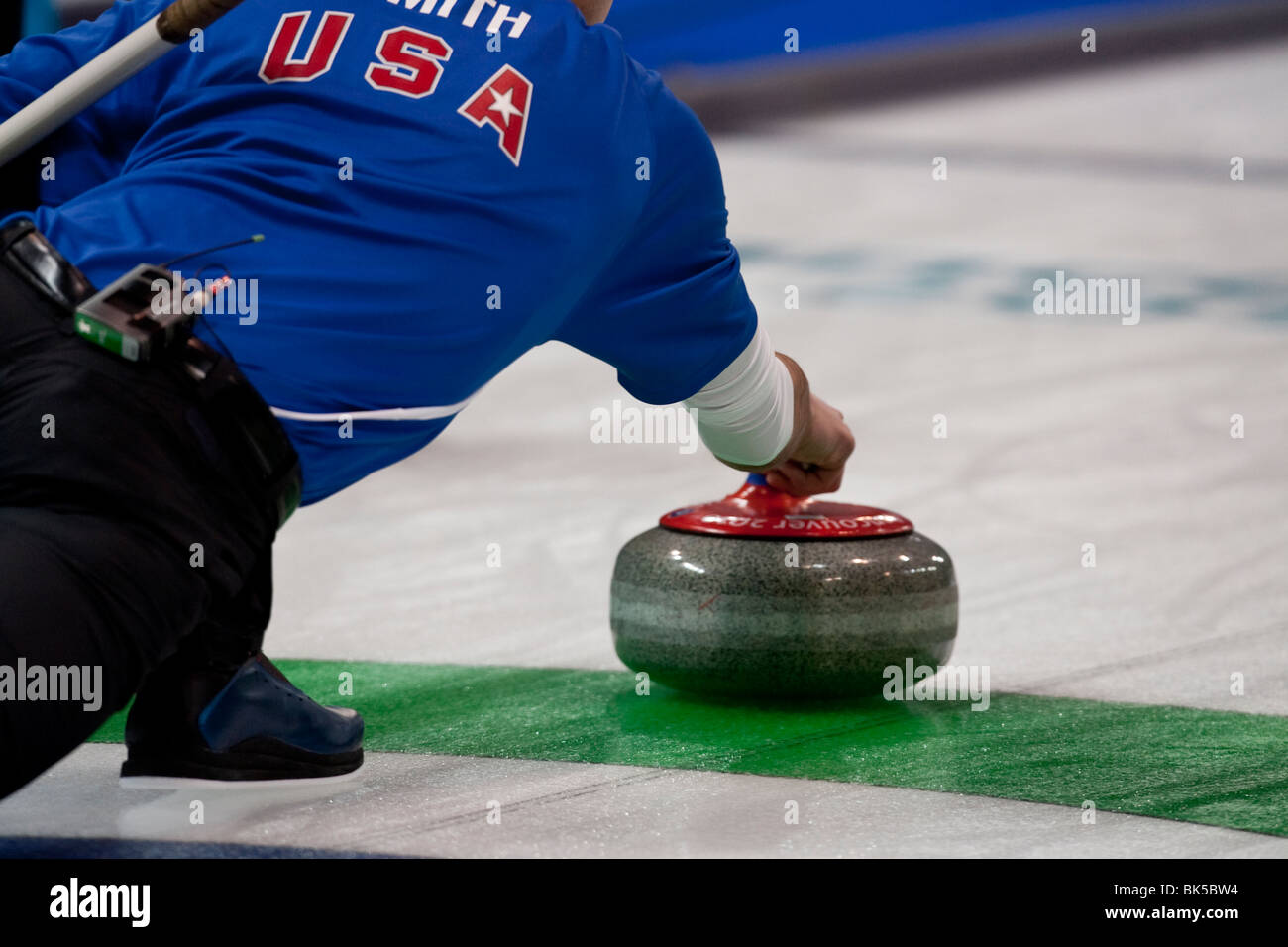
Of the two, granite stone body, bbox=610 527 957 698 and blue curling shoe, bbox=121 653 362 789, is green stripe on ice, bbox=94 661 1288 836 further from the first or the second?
blue curling shoe, bbox=121 653 362 789

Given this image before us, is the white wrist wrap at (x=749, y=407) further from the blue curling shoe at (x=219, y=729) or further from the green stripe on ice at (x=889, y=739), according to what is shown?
the blue curling shoe at (x=219, y=729)

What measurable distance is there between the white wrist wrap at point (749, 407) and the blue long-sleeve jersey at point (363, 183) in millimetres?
479

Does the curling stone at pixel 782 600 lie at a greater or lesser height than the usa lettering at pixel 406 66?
lesser

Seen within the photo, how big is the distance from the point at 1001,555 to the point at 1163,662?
1.09 metres

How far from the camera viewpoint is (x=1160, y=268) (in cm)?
700

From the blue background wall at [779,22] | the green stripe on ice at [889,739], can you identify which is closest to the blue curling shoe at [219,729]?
the green stripe on ice at [889,739]

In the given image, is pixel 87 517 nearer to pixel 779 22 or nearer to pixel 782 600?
pixel 782 600

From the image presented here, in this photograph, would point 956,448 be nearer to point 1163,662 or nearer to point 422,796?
point 1163,662

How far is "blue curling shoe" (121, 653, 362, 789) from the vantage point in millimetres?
2023

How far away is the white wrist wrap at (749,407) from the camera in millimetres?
2334

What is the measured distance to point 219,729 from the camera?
6.70 ft

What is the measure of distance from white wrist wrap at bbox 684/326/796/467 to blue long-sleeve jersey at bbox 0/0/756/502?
0.48 meters
